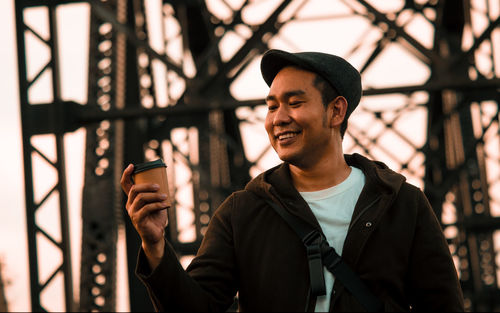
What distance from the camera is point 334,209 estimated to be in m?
2.74

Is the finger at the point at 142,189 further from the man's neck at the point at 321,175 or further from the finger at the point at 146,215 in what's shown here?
the man's neck at the point at 321,175

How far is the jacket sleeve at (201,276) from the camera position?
2.53 m

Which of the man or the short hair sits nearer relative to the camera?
the man

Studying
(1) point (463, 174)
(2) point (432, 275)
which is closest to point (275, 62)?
(2) point (432, 275)

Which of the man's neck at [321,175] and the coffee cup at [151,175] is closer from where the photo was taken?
the coffee cup at [151,175]

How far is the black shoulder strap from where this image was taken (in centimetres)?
257

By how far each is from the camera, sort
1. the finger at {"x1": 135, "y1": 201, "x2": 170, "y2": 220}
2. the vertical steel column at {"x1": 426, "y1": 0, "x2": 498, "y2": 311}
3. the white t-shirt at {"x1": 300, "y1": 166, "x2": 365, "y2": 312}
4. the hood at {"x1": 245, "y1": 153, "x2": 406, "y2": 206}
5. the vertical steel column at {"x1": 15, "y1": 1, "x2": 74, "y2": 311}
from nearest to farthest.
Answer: the finger at {"x1": 135, "y1": 201, "x2": 170, "y2": 220}
the white t-shirt at {"x1": 300, "y1": 166, "x2": 365, "y2": 312}
the hood at {"x1": 245, "y1": 153, "x2": 406, "y2": 206}
the vertical steel column at {"x1": 15, "y1": 1, "x2": 74, "y2": 311}
the vertical steel column at {"x1": 426, "y1": 0, "x2": 498, "y2": 311}

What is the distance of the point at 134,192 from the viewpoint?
2.52m

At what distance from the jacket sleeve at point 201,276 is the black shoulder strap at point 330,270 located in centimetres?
25

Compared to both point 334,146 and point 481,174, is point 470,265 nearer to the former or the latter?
point 481,174

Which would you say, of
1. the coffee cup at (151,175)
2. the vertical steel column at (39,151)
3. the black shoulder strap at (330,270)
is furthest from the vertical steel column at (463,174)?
the coffee cup at (151,175)

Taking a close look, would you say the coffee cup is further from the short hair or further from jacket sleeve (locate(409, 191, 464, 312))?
jacket sleeve (locate(409, 191, 464, 312))

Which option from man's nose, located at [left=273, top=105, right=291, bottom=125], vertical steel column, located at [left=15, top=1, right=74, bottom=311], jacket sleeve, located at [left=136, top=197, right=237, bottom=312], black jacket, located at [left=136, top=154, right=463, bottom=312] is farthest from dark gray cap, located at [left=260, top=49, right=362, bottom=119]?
vertical steel column, located at [left=15, top=1, right=74, bottom=311]

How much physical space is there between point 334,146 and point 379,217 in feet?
1.01
